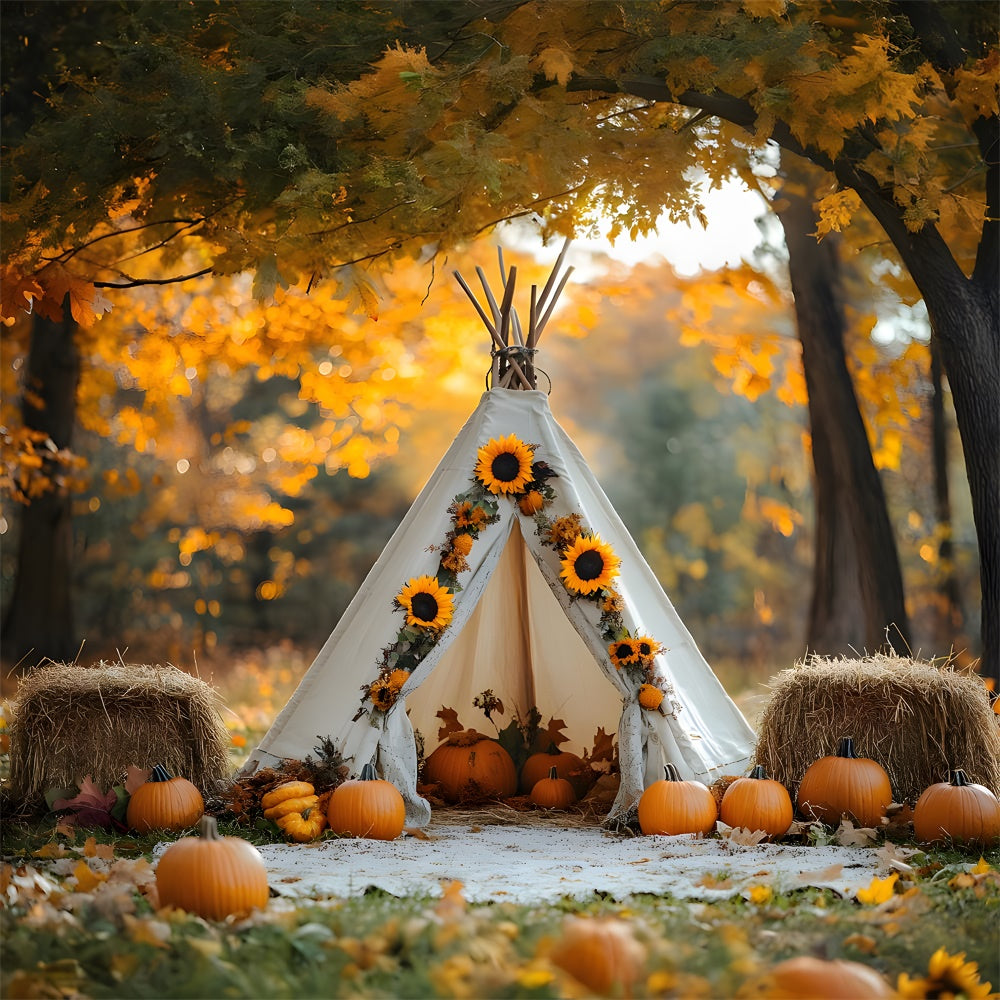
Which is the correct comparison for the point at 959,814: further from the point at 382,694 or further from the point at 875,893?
the point at 382,694

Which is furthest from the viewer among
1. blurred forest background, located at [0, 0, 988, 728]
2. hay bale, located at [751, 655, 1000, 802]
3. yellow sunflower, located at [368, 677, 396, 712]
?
yellow sunflower, located at [368, 677, 396, 712]

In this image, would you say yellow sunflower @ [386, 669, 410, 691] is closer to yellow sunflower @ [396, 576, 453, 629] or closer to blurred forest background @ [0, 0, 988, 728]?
yellow sunflower @ [396, 576, 453, 629]

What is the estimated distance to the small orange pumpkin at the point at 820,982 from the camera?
2.21 m

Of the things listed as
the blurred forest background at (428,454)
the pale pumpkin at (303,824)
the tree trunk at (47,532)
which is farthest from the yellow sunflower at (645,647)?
the tree trunk at (47,532)

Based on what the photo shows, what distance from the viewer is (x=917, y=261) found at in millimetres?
5082

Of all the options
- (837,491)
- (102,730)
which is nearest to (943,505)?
(837,491)

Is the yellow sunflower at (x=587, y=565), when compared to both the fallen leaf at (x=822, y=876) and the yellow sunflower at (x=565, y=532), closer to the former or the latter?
the yellow sunflower at (x=565, y=532)

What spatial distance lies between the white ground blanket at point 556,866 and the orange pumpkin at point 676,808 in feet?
0.25

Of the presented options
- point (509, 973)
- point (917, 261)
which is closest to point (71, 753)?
point (509, 973)

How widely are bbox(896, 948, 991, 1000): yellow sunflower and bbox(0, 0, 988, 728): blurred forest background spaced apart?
116 inches

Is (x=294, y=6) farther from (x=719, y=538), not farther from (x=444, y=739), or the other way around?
(x=719, y=538)

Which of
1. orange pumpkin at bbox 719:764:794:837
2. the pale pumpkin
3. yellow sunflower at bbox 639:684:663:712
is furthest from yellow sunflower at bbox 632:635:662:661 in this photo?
the pale pumpkin

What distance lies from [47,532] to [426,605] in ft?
16.5

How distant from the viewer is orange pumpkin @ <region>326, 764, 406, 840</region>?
13.8ft
